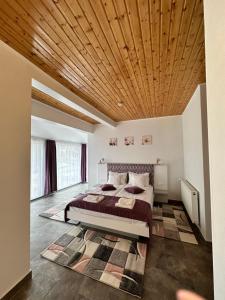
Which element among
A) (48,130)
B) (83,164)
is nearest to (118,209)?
(48,130)

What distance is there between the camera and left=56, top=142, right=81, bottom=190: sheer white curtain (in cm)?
566

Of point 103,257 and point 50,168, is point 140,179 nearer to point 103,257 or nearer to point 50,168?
point 103,257

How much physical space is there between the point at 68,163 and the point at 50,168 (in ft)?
4.13

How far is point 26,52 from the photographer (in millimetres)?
1517

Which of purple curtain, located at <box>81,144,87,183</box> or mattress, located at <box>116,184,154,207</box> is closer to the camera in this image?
mattress, located at <box>116,184,154,207</box>

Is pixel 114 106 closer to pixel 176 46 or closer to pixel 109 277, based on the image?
pixel 176 46

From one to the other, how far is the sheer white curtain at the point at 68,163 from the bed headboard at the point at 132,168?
2246 millimetres

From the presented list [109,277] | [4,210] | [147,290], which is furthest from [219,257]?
[4,210]

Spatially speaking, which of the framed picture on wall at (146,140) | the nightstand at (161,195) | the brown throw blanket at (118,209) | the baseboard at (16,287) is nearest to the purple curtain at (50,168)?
the brown throw blanket at (118,209)

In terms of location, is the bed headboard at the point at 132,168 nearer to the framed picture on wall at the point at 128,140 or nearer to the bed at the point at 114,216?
the framed picture on wall at the point at 128,140

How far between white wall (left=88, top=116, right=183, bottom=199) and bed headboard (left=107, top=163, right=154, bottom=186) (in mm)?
164

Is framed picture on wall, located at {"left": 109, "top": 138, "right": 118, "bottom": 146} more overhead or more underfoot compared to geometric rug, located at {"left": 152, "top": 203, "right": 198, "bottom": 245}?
more overhead

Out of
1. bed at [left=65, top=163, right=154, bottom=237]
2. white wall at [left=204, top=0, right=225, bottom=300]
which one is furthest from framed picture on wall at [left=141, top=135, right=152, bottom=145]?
white wall at [left=204, top=0, right=225, bottom=300]

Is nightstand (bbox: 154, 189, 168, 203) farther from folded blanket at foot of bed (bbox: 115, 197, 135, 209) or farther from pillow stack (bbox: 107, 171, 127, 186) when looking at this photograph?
folded blanket at foot of bed (bbox: 115, 197, 135, 209)
